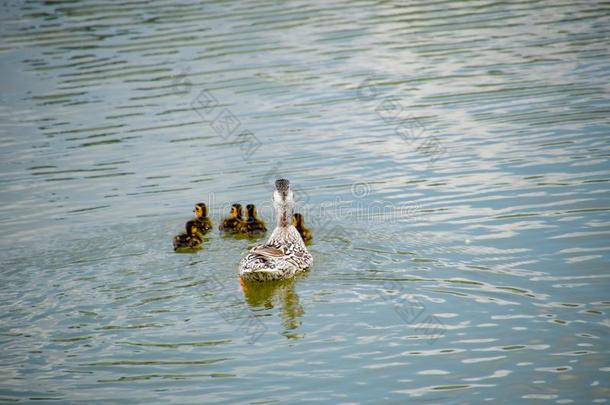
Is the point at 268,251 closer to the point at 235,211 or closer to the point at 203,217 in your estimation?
A: the point at 235,211

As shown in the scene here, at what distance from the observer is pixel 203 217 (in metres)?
12.0

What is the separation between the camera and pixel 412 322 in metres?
8.64

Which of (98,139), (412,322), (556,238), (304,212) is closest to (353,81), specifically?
(98,139)

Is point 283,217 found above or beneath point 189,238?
above

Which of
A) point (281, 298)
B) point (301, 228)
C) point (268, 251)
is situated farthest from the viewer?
point (301, 228)

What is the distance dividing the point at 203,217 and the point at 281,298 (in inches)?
104

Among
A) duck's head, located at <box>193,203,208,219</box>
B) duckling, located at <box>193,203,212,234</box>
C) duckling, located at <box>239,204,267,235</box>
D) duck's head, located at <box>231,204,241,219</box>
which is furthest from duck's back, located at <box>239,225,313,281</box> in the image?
duck's head, located at <box>193,203,208,219</box>

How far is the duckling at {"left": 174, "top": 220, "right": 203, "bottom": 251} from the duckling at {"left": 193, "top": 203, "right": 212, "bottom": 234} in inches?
11.2

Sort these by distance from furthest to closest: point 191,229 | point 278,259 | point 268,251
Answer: point 191,229 → point 268,251 → point 278,259

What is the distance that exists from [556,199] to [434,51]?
339 inches

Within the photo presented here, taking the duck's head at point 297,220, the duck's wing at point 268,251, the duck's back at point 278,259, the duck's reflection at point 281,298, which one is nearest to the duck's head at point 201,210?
the duck's head at point 297,220

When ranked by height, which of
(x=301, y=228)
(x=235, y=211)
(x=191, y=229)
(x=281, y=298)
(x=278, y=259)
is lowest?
(x=281, y=298)

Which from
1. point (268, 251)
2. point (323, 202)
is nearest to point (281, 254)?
point (268, 251)

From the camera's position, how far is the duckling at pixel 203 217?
11758 millimetres
